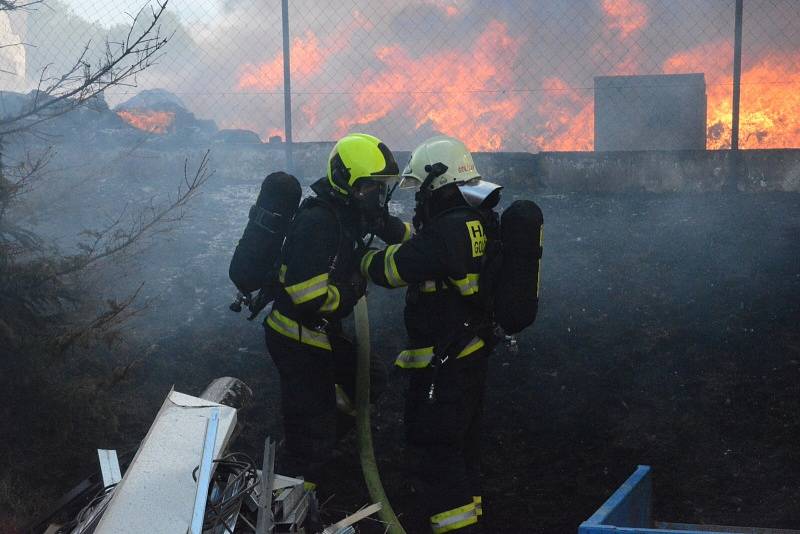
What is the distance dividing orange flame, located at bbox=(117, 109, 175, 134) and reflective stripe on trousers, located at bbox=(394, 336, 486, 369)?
6112mm

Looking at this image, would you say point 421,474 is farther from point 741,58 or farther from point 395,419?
point 741,58

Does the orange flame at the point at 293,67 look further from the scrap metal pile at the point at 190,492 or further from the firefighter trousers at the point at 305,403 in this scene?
the scrap metal pile at the point at 190,492

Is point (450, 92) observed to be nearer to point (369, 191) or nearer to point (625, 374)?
point (625, 374)

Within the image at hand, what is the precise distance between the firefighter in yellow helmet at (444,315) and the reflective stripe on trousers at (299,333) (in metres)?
0.41

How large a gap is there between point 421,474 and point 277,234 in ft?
4.68

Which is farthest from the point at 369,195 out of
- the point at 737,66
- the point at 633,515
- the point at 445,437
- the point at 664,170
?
the point at 737,66

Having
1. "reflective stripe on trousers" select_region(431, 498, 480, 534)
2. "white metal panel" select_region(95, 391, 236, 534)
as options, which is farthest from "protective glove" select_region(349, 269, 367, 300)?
"reflective stripe on trousers" select_region(431, 498, 480, 534)

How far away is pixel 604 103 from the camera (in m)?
8.45

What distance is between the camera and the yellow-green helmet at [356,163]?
164 inches

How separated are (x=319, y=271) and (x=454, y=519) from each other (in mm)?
1367

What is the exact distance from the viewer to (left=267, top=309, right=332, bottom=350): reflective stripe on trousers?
423cm

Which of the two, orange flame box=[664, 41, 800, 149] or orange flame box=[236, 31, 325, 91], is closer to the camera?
orange flame box=[664, 41, 800, 149]

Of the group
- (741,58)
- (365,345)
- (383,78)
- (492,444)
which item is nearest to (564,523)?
(492,444)

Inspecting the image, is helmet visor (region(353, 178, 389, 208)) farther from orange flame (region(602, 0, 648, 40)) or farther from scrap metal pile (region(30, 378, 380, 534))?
orange flame (region(602, 0, 648, 40))
